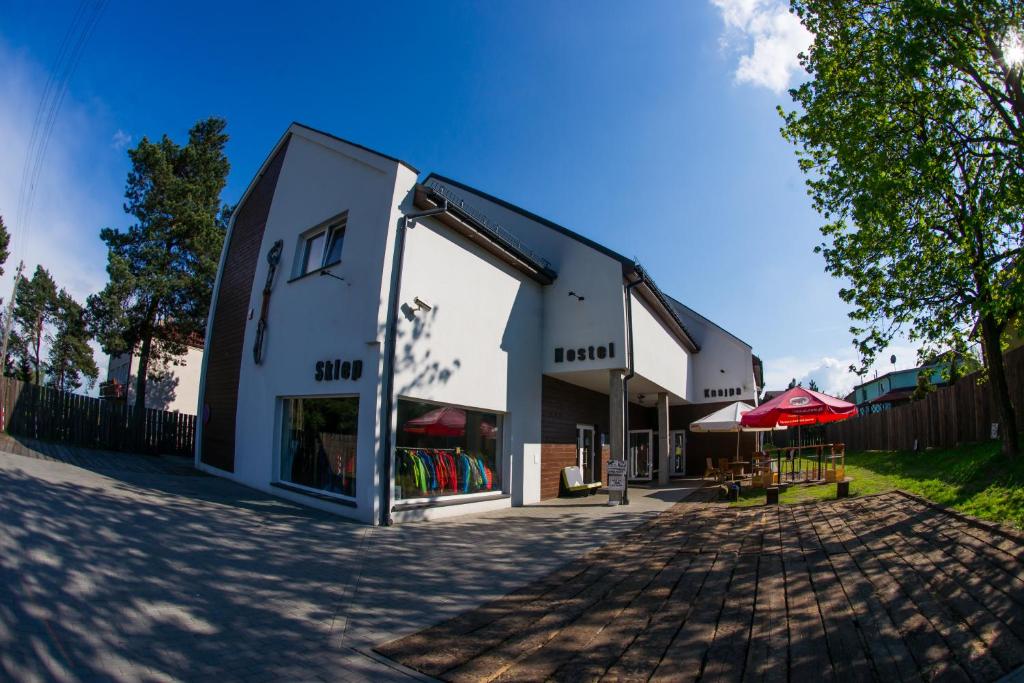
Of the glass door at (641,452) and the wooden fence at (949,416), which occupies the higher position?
the wooden fence at (949,416)

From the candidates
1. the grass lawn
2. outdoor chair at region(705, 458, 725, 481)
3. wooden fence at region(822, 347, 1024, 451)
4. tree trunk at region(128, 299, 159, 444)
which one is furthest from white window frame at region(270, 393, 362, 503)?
tree trunk at region(128, 299, 159, 444)

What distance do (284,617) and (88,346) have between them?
4395cm

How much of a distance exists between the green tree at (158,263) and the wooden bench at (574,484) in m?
19.0

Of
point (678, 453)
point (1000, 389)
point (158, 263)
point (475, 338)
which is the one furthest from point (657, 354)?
point (158, 263)

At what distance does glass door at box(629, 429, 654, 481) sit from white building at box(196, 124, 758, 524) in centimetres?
579

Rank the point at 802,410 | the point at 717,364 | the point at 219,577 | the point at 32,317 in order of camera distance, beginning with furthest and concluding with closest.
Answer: the point at 32,317
the point at 717,364
the point at 802,410
the point at 219,577

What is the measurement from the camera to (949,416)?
14.6 m

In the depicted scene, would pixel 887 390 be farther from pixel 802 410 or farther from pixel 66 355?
pixel 66 355

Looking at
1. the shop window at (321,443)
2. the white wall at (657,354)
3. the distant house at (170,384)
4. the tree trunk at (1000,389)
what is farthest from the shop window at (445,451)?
the distant house at (170,384)

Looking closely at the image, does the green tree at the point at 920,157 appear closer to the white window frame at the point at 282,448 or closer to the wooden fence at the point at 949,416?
the wooden fence at the point at 949,416

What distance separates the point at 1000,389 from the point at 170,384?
3274 cm

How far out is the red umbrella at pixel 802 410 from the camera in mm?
12234

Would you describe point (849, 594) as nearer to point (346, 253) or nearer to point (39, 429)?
point (346, 253)

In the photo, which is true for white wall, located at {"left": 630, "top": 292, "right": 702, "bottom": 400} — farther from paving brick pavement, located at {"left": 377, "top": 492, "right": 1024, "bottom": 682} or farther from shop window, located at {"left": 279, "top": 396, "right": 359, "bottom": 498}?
paving brick pavement, located at {"left": 377, "top": 492, "right": 1024, "bottom": 682}
